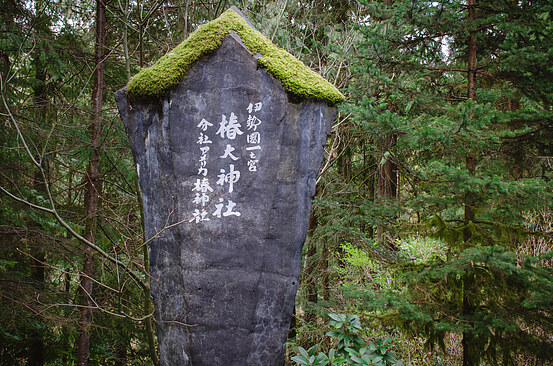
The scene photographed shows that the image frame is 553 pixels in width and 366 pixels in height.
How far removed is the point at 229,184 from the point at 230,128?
0.41 meters

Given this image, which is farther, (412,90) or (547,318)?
(412,90)

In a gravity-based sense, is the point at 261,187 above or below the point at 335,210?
above

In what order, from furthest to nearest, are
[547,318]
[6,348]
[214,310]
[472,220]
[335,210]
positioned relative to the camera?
[335,210], [6,348], [472,220], [547,318], [214,310]

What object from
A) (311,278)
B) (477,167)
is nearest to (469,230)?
(477,167)

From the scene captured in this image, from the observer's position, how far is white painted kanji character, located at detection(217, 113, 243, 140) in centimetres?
267

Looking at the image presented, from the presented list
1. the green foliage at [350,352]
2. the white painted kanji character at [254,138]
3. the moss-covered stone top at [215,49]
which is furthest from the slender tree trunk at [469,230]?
the white painted kanji character at [254,138]

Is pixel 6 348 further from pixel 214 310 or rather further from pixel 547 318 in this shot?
pixel 547 318

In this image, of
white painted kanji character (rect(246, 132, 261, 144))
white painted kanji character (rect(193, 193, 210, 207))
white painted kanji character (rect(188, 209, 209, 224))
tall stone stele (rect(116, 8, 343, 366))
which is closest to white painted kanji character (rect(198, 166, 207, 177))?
tall stone stele (rect(116, 8, 343, 366))

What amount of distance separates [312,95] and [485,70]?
8.14ft

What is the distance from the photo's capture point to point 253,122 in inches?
104

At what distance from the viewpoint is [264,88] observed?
2.66 metres

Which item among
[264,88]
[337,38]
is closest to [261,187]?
[264,88]

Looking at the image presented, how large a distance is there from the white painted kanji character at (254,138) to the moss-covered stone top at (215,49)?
397mm

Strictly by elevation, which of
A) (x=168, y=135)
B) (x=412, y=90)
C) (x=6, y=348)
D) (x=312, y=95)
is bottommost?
(x=6, y=348)
